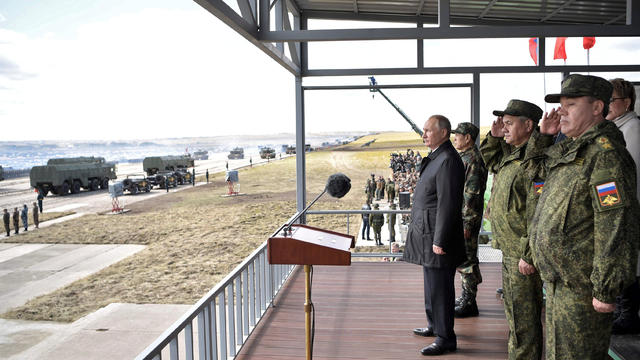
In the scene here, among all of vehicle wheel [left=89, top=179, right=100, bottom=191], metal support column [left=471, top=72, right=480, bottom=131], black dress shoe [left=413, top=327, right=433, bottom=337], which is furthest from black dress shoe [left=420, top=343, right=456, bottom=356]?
vehicle wheel [left=89, top=179, right=100, bottom=191]

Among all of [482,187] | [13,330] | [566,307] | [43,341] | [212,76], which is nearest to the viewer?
[566,307]

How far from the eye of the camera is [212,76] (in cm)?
10188

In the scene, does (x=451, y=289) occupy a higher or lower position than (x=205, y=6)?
lower

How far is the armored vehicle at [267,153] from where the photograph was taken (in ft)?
260

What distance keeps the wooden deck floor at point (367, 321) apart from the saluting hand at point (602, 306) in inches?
53.9

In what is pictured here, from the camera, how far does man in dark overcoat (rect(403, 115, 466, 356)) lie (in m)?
2.54

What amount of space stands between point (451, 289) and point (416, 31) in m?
1.79

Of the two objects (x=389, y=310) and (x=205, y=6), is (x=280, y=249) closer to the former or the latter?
(x=205, y=6)

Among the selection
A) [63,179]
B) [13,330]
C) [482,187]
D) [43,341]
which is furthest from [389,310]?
[63,179]

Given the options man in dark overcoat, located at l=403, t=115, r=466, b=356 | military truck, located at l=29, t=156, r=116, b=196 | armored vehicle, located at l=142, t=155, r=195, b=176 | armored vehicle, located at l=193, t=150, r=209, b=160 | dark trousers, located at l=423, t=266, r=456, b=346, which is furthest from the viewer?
armored vehicle, located at l=193, t=150, r=209, b=160

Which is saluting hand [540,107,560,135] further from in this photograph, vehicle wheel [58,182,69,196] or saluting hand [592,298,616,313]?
vehicle wheel [58,182,69,196]

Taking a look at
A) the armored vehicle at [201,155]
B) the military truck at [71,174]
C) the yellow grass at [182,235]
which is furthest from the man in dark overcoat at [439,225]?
the armored vehicle at [201,155]

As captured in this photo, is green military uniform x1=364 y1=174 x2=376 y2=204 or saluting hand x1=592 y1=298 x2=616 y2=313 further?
green military uniform x1=364 y1=174 x2=376 y2=204

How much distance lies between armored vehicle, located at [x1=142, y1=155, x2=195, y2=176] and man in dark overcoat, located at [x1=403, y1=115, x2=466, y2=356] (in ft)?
142
